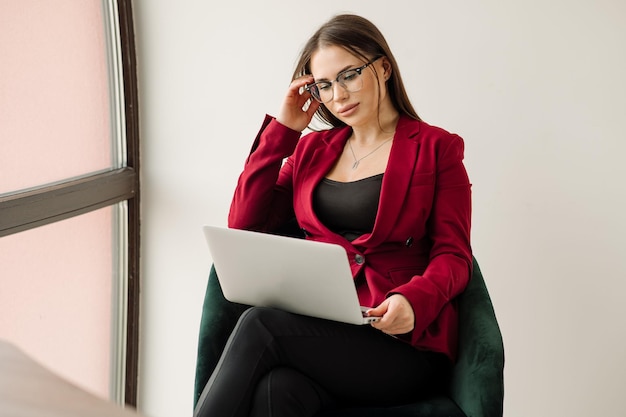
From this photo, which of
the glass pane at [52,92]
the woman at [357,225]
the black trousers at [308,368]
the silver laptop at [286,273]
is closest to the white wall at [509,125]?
the glass pane at [52,92]

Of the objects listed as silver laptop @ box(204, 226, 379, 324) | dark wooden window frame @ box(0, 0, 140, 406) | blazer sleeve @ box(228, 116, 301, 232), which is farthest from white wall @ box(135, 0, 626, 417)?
silver laptop @ box(204, 226, 379, 324)

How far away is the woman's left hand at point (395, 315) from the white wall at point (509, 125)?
0.81m

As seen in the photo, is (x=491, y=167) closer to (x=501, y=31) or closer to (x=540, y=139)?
(x=540, y=139)

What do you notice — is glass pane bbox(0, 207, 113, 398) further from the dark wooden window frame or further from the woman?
the woman

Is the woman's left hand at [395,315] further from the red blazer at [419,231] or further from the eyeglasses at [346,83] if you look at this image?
the eyeglasses at [346,83]

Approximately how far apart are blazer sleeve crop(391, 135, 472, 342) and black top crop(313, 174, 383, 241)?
0.14 m

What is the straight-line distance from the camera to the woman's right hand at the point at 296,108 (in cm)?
225

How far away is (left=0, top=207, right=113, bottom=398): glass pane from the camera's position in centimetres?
253

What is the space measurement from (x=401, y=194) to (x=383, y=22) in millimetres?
754

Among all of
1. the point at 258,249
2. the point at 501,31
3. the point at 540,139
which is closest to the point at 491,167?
the point at 540,139

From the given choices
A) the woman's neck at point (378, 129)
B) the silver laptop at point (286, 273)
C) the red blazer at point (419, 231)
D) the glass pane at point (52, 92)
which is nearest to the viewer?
the silver laptop at point (286, 273)

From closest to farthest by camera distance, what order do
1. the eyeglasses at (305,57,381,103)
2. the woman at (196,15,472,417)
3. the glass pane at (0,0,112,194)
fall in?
1. the woman at (196,15,472,417)
2. the eyeglasses at (305,57,381,103)
3. the glass pane at (0,0,112,194)

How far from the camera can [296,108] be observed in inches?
89.7

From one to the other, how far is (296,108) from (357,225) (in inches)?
14.1
